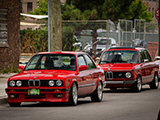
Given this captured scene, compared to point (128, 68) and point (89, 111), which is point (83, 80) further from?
point (128, 68)

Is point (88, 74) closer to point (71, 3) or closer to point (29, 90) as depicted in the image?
point (29, 90)

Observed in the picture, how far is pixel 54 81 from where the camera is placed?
1348 cm

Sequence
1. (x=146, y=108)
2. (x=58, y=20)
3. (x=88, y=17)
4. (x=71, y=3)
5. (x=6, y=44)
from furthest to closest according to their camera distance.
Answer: (x=71, y=3) → (x=88, y=17) → (x=6, y=44) → (x=58, y=20) → (x=146, y=108)

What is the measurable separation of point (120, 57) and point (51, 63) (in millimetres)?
6181

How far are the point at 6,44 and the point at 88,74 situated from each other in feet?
37.2

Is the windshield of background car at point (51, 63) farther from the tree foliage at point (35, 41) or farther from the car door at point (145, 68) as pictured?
the tree foliage at point (35, 41)

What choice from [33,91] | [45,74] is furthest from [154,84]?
[33,91]

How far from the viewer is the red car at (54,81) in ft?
44.2

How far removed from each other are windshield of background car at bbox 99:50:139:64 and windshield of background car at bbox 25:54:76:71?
5.50 meters

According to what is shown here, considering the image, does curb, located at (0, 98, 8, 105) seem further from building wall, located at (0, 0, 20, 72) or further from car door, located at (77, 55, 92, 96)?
building wall, located at (0, 0, 20, 72)

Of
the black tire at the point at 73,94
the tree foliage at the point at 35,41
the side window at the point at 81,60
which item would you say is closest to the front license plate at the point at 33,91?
the black tire at the point at 73,94

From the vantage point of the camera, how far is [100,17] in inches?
1709

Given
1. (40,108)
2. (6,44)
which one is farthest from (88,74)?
(6,44)

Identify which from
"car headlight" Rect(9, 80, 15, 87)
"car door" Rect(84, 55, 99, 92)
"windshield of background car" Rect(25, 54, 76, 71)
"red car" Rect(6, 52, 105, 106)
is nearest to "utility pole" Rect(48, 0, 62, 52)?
"car door" Rect(84, 55, 99, 92)
